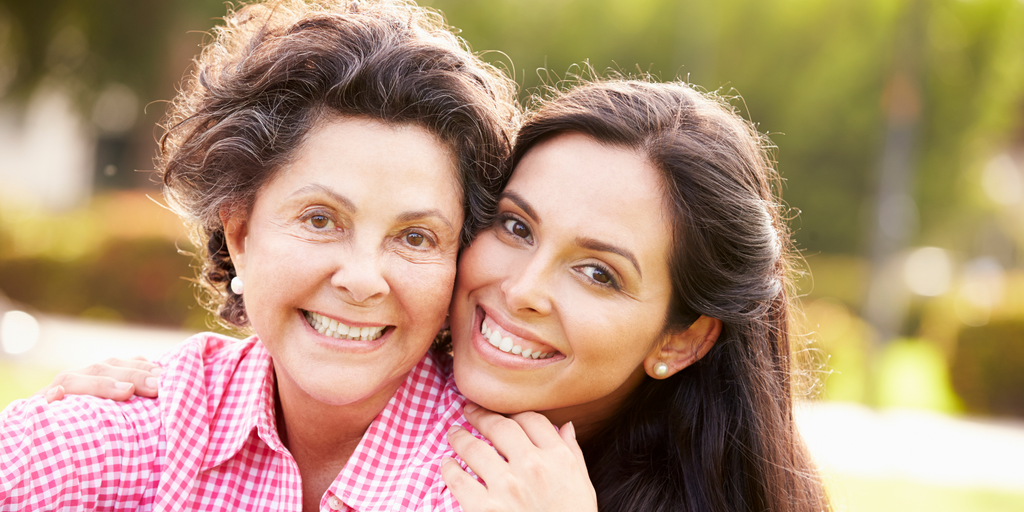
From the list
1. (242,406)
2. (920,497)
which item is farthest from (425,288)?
(920,497)

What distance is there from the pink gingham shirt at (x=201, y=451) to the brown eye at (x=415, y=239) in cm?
54

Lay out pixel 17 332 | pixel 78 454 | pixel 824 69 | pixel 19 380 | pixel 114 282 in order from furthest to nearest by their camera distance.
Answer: pixel 824 69, pixel 114 282, pixel 17 332, pixel 19 380, pixel 78 454

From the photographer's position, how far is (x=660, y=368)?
283 centimetres

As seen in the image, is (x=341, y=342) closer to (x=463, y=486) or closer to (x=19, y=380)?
(x=463, y=486)

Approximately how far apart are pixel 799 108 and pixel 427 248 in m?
16.4

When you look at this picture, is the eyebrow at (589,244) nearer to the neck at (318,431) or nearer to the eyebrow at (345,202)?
the eyebrow at (345,202)

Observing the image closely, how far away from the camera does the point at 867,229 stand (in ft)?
58.4

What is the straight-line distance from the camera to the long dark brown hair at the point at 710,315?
2641 mm

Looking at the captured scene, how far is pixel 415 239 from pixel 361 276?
0.24 m

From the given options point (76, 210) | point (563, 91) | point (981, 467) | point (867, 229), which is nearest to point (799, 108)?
point (867, 229)

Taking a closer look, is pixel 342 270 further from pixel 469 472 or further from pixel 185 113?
pixel 185 113

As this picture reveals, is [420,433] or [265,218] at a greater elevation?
[265,218]

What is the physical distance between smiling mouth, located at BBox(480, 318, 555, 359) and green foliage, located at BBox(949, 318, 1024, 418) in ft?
36.1

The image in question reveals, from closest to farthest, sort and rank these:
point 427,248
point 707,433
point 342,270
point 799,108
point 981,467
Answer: point 342,270, point 427,248, point 707,433, point 981,467, point 799,108
